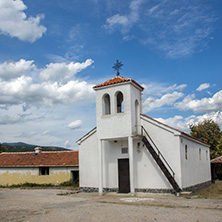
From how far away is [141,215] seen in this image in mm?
11250

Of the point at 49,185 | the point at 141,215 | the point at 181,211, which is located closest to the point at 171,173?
the point at 181,211

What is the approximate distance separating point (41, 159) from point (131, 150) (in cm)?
1485

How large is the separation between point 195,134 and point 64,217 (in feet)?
137

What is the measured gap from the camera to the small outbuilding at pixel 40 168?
28.2m

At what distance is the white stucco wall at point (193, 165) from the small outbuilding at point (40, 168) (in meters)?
11.2

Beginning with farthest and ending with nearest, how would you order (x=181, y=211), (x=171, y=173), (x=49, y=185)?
1. (x=49, y=185)
2. (x=171, y=173)
3. (x=181, y=211)

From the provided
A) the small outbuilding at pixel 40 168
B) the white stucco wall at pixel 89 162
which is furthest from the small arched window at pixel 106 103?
the small outbuilding at pixel 40 168

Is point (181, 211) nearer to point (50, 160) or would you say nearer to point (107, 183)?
point (107, 183)

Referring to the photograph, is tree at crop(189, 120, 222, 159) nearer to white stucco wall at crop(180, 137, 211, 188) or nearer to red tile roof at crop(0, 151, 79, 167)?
white stucco wall at crop(180, 137, 211, 188)

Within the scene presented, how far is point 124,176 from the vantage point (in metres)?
20.0

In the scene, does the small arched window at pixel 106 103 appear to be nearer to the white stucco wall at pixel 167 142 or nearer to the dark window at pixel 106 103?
the dark window at pixel 106 103

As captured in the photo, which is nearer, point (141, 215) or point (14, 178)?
point (141, 215)

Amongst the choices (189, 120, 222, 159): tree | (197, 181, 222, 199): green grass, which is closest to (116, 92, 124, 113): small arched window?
(197, 181, 222, 199): green grass

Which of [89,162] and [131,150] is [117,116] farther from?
[89,162]
